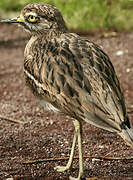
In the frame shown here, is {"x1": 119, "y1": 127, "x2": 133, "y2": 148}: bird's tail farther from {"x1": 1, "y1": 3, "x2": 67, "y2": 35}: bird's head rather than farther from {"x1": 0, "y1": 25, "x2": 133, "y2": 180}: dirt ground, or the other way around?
{"x1": 1, "y1": 3, "x2": 67, "y2": 35}: bird's head

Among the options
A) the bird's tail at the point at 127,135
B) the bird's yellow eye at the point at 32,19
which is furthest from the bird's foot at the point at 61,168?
the bird's yellow eye at the point at 32,19

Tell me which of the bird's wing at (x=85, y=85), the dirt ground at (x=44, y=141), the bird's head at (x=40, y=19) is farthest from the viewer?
the bird's head at (x=40, y=19)

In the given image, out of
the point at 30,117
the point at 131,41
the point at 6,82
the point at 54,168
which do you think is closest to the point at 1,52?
the point at 6,82

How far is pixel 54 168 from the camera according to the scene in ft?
11.8

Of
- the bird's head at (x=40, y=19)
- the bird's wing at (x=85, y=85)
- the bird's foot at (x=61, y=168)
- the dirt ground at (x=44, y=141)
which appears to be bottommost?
the dirt ground at (x=44, y=141)

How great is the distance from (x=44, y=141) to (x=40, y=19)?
122 cm

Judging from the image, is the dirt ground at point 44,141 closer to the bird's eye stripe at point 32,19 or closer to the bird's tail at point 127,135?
the bird's tail at point 127,135

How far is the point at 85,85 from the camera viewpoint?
3.19 meters

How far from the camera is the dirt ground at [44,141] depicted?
354 cm

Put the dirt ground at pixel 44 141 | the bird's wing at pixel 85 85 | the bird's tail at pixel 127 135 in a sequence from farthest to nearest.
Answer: the dirt ground at pixel 44 141 < the bird's wing at pixel 85 85 < the bird's tail at pixel 127 135

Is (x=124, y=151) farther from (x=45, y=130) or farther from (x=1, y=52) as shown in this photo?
(x=1, y=52)

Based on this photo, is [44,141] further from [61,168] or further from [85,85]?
[85,85]

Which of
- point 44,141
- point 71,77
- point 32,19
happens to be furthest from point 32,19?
point 44,141

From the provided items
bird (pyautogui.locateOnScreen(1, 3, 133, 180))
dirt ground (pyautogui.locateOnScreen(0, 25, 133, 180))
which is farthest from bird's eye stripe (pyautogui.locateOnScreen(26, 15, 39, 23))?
dirt ground (pyautogui.locateOnScreen(0, 25, 133, 180))
